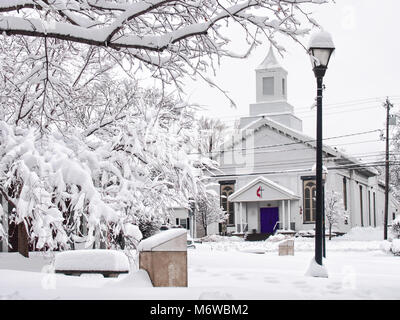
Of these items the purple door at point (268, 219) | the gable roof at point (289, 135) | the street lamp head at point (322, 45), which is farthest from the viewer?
the purple door at point (268, 219)

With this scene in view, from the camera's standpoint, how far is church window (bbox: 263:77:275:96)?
49812 mm

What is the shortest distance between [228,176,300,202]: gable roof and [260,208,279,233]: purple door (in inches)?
91.0

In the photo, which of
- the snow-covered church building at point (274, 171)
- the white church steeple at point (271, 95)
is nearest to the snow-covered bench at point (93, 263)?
the snow-covered church building at point (274, 171)

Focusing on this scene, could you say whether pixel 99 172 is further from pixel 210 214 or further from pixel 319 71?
pixel 210 214

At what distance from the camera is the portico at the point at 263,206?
44812mm

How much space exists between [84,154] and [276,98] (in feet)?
125

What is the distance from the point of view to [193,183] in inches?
583

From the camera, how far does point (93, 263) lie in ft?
37.0

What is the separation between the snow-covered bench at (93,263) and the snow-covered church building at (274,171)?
32719mm

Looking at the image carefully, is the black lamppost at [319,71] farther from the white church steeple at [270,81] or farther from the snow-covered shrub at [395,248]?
the white church steeple at [270,81]

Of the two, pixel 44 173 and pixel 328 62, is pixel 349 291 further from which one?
pixel 44 173

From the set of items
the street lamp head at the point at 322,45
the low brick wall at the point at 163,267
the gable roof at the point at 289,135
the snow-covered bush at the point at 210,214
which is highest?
the gable roof at the point at 289,135

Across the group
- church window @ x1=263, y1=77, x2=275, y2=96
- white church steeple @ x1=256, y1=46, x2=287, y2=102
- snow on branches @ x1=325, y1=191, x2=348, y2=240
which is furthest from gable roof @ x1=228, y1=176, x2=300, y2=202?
church window @ x1=263, y1=77, x2=275, y2=96

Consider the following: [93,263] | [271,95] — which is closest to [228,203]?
[271,95]
